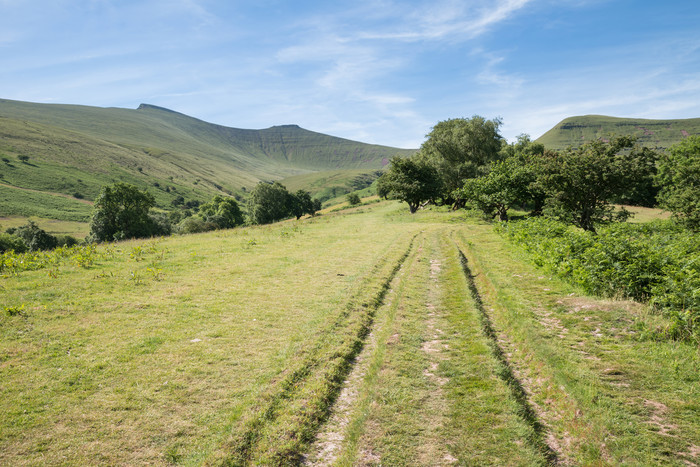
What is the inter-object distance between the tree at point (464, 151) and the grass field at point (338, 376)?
38.9 meters

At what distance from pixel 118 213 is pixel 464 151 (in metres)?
56.6

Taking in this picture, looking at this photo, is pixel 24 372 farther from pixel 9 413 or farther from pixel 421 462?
pixel 421 462

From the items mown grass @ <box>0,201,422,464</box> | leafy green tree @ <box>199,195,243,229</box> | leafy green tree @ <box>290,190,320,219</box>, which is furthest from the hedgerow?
leafy green tree @ <box>199,195,243,229</box>

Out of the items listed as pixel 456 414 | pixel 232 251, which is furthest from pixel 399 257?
pixel 456 414

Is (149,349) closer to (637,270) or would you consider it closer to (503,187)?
(637,270)

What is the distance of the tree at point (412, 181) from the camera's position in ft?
149

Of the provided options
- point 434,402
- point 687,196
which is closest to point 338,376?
point 434,402

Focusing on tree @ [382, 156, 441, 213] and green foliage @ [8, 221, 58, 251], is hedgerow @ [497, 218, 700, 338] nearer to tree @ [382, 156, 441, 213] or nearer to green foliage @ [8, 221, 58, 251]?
tree @ [382, 156, 441, 213]

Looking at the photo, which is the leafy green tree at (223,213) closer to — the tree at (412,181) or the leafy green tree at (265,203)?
the leafy green tree at (265,203)

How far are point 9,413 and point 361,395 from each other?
694 centimetres

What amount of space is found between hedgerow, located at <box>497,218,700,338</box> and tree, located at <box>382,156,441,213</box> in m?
30.5

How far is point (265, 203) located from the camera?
8288cm

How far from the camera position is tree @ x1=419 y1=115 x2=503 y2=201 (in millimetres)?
50438

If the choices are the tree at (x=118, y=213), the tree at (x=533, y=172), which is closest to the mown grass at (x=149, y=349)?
the tree at (x=533, y=172)
